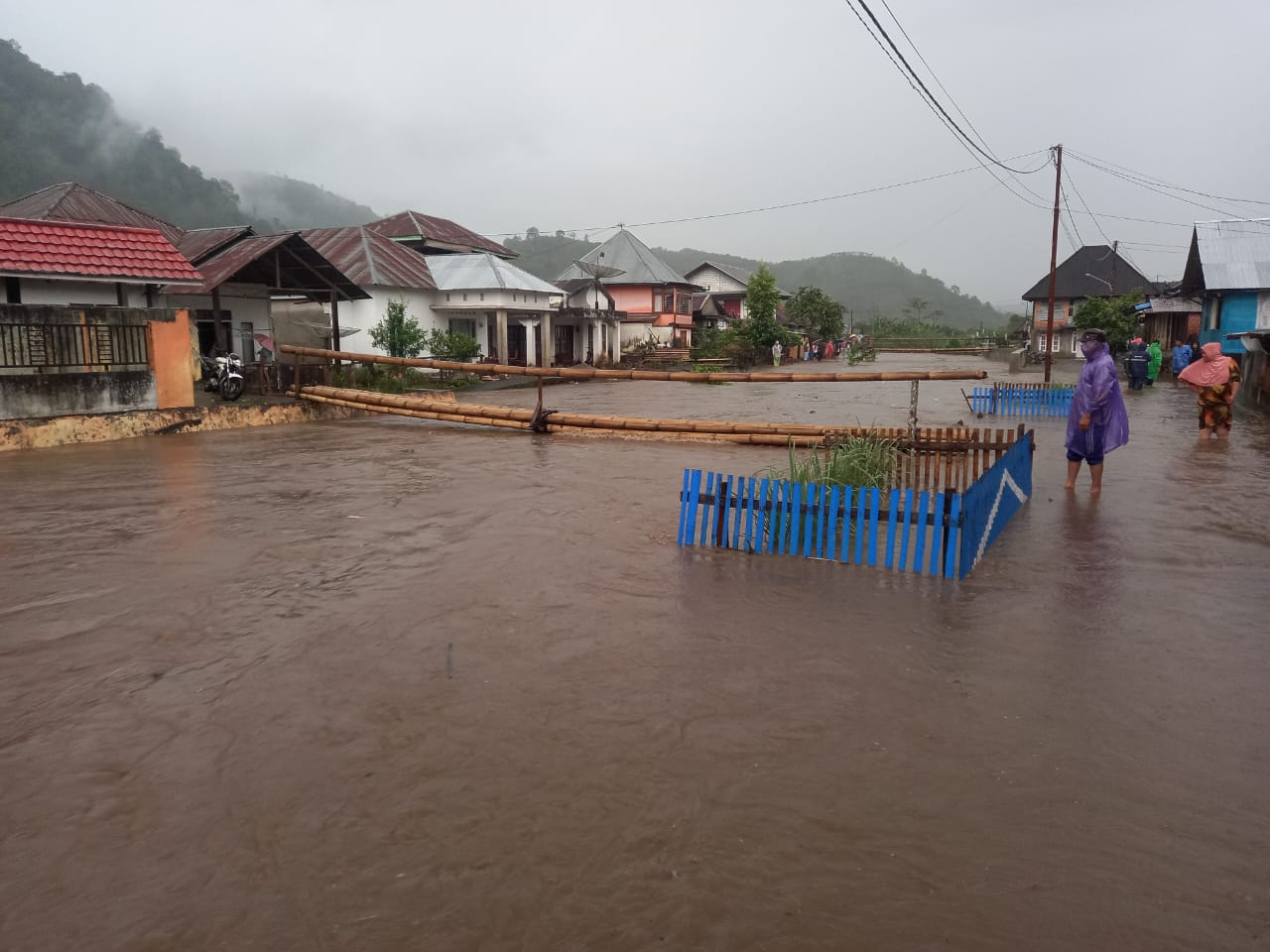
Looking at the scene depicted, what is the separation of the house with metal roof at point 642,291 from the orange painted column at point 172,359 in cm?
3494

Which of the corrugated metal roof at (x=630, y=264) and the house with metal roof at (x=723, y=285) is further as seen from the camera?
the house with metal roof at (x=723, y=285)

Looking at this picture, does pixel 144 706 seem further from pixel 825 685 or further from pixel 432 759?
pixel 825 685

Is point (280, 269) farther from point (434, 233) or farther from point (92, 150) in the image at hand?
point (92, 150)

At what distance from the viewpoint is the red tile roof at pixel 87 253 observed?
14.4 m

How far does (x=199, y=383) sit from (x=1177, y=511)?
19.7 meters

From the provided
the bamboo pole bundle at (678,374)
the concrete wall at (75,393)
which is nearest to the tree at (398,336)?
the bamboo pole bundle at (678,374)

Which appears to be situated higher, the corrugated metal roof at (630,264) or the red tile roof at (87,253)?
the corrugated metal roof at (630,264)

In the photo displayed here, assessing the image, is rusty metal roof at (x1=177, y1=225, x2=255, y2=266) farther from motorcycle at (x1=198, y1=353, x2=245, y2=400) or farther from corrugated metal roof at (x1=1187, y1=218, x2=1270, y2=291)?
corrugated metal roof at (x1=1187, y1=218, x2=1270, y2=291)

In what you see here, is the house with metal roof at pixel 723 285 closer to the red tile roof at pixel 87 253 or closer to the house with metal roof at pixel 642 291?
the house with metal roof at pixel 642 291

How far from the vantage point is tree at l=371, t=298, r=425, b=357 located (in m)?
27.0

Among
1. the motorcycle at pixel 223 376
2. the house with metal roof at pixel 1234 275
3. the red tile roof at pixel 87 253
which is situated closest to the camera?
the red tile roof at pixel 87 253

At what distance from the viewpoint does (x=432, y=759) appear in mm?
4055


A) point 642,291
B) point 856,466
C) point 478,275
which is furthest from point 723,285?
point 856,466

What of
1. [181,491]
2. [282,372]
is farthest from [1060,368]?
[181,491]
